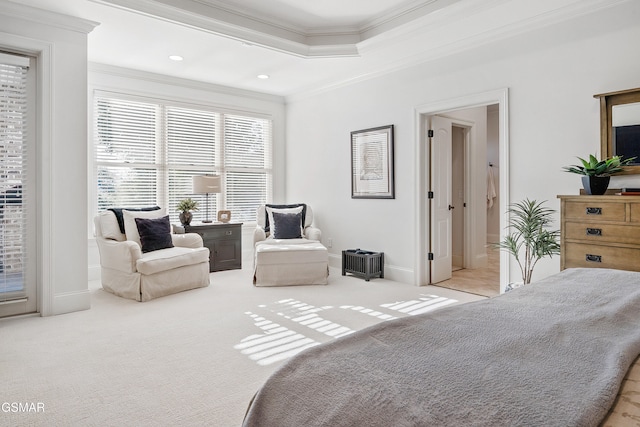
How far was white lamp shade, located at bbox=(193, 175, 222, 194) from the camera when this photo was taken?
17.8ft

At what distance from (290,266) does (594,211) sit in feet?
9.96

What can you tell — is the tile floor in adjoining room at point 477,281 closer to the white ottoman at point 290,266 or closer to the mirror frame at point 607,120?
the white ottoman at point 290,266

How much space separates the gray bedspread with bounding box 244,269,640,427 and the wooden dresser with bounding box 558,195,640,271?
193cm

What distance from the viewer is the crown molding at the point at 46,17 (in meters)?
3.35

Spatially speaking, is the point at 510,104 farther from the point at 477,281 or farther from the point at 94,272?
the point at 94,272

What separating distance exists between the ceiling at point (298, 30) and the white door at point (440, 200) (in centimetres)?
96

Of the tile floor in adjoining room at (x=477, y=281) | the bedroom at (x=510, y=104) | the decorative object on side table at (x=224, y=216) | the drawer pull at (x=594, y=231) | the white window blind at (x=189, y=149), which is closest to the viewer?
the drawer pull at (x=594, y=231)

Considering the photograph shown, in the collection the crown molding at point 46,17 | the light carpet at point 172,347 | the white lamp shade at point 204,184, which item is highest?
the crown molding at point 46,17

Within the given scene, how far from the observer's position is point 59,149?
11.8ft

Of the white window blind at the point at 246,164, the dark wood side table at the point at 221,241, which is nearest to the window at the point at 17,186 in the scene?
the dark wood side table at the point at 221,241

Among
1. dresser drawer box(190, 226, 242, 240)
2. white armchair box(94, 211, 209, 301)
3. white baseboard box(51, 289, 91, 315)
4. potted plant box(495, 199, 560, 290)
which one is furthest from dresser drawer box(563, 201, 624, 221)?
white baseboard box(51, 289, 91, 315)

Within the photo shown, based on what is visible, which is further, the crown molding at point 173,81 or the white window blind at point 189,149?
the white window blind at point 189,149

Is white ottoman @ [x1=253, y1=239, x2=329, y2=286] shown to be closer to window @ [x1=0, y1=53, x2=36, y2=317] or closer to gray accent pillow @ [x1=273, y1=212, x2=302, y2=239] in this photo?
gray accent pillow @ [x1=273, y1=212, x2=302, y2=239]

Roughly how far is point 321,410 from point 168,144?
215 inches
